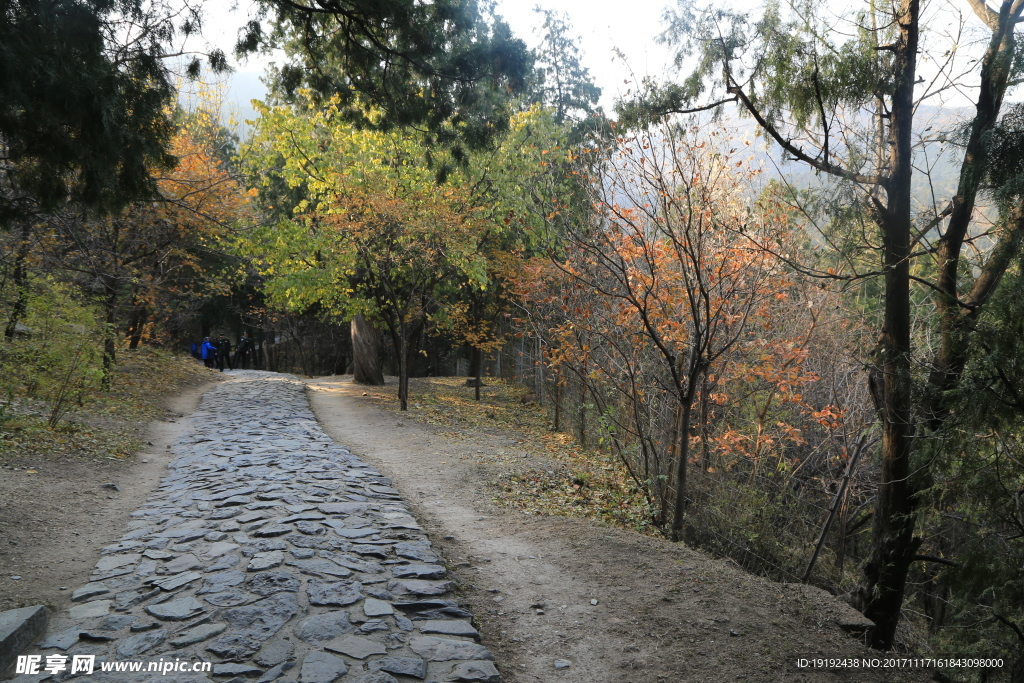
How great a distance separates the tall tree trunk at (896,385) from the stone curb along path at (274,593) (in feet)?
11.9

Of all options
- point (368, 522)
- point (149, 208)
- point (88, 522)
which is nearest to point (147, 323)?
point (149, 208)

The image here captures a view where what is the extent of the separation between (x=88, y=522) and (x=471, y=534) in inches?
148

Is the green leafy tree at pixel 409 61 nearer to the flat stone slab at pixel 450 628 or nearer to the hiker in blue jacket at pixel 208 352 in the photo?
the flat stone slab at pixel 450 628

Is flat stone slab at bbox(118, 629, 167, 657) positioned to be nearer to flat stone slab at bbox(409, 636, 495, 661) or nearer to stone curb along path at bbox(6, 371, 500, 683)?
stone curb along path at bbox(6, 371, 500, 683)

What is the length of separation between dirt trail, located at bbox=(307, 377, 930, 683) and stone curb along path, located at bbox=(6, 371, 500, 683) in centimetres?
43

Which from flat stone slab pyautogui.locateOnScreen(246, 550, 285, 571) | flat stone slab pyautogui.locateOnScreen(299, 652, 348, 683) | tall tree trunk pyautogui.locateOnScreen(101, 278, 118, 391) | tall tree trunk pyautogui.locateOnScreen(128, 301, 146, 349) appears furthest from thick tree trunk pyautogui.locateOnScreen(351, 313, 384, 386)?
flat stone slab pyautogui.locateOnScreen(299, 652, 348, 683)

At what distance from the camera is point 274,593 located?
447 cm

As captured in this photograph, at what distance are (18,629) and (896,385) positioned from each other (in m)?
6.33

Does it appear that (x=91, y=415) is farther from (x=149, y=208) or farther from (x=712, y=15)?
(x=712, y=15)

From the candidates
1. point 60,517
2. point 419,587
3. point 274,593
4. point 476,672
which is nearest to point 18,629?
point 274,593

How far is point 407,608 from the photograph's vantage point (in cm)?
446

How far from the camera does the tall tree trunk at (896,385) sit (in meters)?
4.92

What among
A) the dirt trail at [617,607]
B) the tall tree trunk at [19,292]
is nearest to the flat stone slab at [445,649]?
the dirt trail at [617,607]

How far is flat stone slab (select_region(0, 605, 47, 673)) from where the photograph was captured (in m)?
3.47
